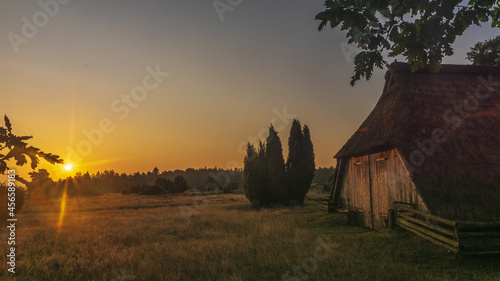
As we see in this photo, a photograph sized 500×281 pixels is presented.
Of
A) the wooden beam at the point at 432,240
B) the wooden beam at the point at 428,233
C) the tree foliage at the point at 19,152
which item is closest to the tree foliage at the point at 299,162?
the wooden beam at the point at 428,233

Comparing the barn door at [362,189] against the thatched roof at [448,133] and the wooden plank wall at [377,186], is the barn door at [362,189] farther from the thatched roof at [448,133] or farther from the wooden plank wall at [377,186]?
the thatched roof at [448,133]

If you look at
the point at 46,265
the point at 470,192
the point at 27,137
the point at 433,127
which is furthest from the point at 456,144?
the point at 46,265

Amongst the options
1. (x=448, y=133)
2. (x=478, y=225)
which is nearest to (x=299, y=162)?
(x=448, y=133)

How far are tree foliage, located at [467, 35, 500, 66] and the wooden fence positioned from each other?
18.8 meters

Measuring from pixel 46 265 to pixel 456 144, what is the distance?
52.7ft

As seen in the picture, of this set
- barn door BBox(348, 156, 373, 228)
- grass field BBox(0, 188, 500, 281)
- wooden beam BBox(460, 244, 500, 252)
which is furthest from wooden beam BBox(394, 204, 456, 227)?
barn door BBox(348, 156, 373, 228)

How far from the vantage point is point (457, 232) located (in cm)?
841

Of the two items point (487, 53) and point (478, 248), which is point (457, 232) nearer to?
point (478, 248)

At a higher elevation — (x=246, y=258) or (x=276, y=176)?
(x=276, y=176)

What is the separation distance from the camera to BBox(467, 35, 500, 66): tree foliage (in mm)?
22531

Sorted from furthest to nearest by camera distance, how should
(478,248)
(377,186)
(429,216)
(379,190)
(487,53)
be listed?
1. (487,53)
2. (377,186)
3. (379,190)
4. (429,216)
5. (478,248)

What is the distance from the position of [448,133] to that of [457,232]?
5.67 m

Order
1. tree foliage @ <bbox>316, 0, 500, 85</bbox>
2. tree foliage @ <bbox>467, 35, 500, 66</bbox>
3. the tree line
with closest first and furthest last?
tree foliage @ <bbox>316, 0, 500, 85</bbox> → tree foliage @ <bbox>467, 35, 500, 66</bbox> → the tree line

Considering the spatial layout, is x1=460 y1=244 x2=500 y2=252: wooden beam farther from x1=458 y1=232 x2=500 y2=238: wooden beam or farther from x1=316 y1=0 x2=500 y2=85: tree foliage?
x1=316 y1=0 x2=500 y2=85: tree foliage
